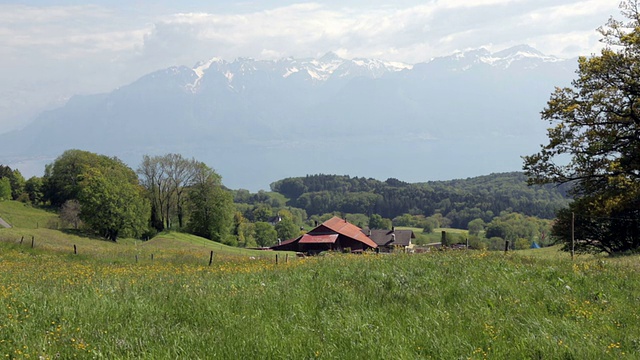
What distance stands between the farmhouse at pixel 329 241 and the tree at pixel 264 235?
5834cm

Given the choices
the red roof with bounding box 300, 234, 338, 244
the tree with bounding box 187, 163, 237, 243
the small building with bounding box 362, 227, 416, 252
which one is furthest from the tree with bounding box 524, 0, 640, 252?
the small building with bounding box 362, 227, 416, 252

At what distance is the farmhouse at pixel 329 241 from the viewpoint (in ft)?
255

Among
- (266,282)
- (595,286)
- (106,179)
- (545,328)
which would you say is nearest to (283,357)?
A: (545,328)

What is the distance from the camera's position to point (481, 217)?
19625cm

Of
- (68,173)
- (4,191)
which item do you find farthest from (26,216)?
(4,191)

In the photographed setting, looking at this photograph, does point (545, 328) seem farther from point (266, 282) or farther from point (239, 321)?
point (266, 282)

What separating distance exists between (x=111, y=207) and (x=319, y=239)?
99.3ft

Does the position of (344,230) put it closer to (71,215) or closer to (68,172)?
(71,215)

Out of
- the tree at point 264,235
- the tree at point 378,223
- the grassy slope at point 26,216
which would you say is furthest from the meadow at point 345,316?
the tree at point 378,223

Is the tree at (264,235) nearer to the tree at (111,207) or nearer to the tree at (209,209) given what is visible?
the tree at (209,209)

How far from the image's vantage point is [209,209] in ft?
275

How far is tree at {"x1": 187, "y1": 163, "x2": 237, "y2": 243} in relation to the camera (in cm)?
8362

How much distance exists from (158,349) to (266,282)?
5707 mm

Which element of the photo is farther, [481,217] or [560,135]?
[481,217]
